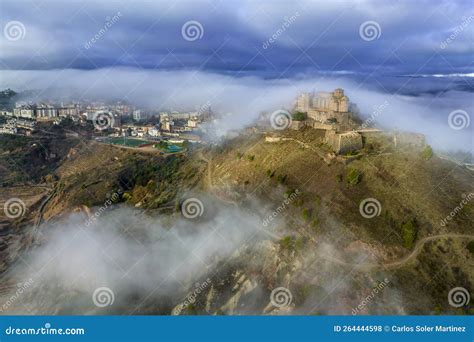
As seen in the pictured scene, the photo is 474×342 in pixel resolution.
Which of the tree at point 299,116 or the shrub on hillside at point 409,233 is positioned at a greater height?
the tree at point 299,116

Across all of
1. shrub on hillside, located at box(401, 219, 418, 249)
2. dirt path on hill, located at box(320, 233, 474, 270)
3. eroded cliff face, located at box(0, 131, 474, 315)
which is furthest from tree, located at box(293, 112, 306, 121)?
dirt path on hill, located at box(320, 233, 474, 270)

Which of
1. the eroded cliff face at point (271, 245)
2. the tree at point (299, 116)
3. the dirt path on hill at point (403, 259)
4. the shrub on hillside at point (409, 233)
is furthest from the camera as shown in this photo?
the tree at point (299, 116)

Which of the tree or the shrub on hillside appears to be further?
the tree

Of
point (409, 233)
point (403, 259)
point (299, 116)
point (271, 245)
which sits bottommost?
point (271, 245)

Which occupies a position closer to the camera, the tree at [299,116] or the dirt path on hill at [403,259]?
the dirt path on hill at [403,259]

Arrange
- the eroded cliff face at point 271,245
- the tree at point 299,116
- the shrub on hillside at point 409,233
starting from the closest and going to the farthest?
the eroded cliff face at point 271,245
the shrub on hillside at point 409,233
the tree at point 299,116

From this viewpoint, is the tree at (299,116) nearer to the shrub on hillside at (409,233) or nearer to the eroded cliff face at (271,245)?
the eroded cliff face at (271,245)

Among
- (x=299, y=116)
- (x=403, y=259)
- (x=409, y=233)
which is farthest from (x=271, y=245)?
(x=299, y=116)

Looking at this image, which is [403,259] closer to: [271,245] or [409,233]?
[409,233]

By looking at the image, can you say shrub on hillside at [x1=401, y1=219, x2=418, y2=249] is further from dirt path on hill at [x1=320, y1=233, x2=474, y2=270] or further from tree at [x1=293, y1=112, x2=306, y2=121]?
tree at [x1=293, y1=112, x2=306, y2=121]

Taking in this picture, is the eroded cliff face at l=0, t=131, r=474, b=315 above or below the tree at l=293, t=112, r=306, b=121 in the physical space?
below

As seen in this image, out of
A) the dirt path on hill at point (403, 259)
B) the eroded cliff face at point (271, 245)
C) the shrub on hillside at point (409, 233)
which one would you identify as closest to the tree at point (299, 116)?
the eroded cliff face at point (271, 245)

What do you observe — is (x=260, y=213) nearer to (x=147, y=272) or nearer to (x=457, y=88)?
(x=147, y=272)
